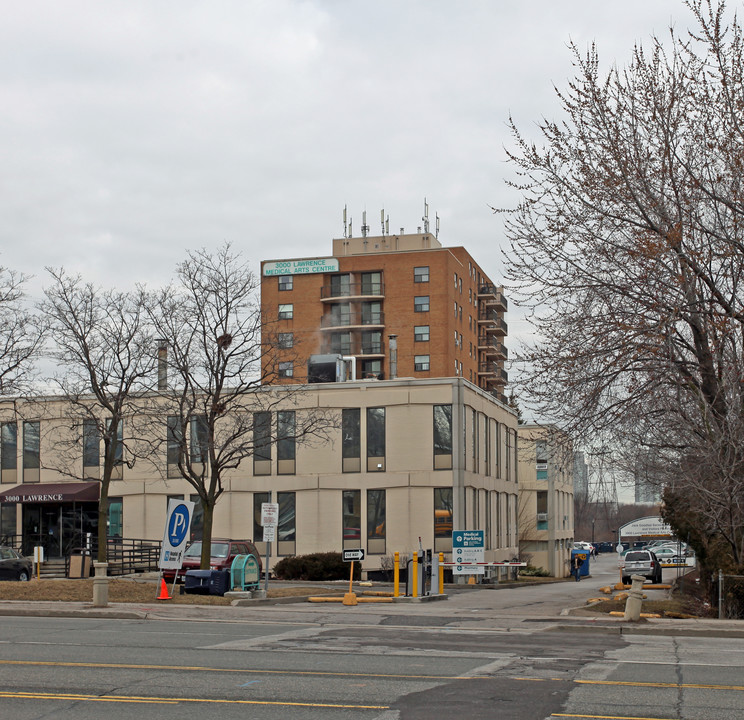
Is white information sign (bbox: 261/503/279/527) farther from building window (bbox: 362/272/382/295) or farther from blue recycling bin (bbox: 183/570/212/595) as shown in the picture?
building window (bbox: 362/272/382/295)

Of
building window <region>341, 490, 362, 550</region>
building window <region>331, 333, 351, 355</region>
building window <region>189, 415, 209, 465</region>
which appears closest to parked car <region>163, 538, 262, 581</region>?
building window <region>189, 415, 209, 465</region>

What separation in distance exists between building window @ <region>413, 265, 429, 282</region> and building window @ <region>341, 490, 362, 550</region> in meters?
36.5

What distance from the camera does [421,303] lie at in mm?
78000

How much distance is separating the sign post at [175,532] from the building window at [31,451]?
24134 mm

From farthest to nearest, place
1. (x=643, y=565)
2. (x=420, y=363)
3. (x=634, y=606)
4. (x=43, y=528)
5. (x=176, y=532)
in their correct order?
(x=420, y=363) → (x=643, y=565) → (x=43, y=528) → (x=176, y=532) → (x=634, y=606)

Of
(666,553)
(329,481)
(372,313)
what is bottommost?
(666,553)

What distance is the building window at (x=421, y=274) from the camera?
7794 cm

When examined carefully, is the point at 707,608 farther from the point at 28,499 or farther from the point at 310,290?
the point at 310,290

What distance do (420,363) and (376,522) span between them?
35.2 metres

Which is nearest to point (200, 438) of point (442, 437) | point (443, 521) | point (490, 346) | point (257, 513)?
point (257, 513)

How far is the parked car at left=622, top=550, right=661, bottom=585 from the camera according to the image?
154ft

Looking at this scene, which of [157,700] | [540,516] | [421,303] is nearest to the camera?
[157,700]

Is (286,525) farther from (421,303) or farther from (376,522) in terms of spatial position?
(421,303)

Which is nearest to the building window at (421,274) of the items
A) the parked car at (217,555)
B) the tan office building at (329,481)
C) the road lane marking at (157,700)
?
the tan office building at (329,481)
